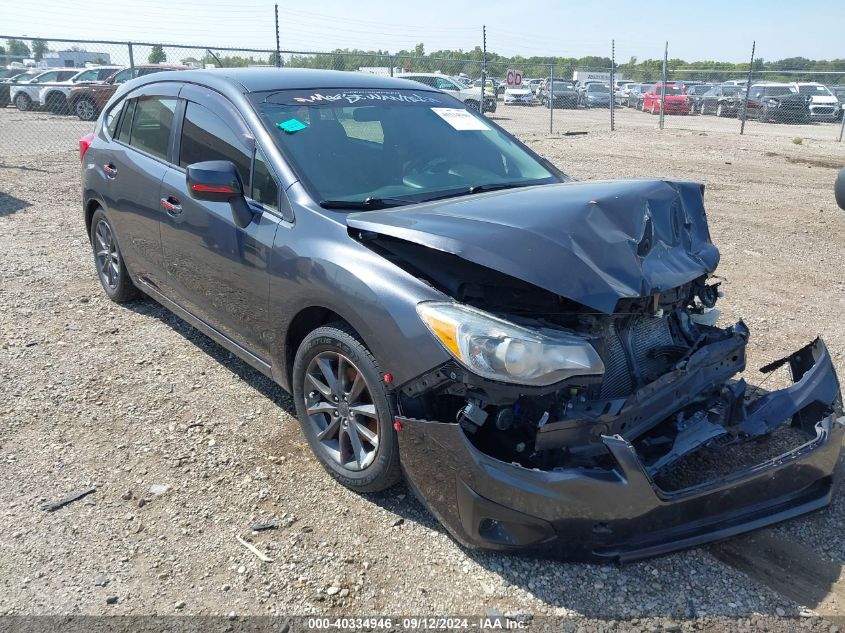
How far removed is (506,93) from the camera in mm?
33406

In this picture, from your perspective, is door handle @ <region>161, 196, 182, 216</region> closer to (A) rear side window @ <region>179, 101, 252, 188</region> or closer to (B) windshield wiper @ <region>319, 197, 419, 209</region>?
(A) rear side window @ <region>179, 101, 252, 188</region>

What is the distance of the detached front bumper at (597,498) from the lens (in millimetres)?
2395

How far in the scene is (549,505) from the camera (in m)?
2.41

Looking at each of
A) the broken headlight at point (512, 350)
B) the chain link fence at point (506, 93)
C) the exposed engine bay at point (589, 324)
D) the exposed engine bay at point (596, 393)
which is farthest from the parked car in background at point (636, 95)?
the broken headlight at point (512, 350)

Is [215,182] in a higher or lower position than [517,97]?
lower

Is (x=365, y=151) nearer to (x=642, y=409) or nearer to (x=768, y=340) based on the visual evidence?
(x=642, y=409)

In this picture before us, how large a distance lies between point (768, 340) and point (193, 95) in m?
4.05

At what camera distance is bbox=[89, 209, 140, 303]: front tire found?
5242mm

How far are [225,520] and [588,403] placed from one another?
1617 mm

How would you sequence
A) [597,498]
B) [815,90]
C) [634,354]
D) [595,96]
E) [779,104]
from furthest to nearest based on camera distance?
[595,96], [815,90], [779,104], [634,354], [597,498]

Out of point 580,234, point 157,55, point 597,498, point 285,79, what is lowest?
point 597,498

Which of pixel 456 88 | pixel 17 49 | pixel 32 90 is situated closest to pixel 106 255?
pixel 17 49

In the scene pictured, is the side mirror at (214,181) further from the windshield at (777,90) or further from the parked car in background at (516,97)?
the parked car in background at (516,97)

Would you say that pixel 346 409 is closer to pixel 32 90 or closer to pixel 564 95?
pixel 32 90
